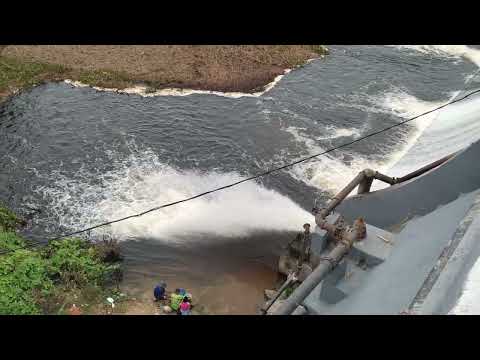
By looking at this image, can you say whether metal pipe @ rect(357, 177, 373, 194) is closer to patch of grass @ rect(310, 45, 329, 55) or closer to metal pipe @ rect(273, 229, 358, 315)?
metal pipe @ rect(273, 229, 358, 315)

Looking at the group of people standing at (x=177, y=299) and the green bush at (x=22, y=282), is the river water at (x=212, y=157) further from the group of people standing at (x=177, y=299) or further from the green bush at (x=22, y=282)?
the green bush at (x=22, y=282)

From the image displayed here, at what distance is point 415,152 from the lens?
2106 cm

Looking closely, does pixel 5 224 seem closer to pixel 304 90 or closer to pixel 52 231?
pixel 52 231

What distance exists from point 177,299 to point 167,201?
592 centimetres

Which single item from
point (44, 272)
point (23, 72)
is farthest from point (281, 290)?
point (23, 72)

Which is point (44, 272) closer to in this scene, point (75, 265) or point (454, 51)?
point (75, 265)

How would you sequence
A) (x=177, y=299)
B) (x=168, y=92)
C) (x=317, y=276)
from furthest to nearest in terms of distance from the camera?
(x=168, y=92), (x=177, y=299), (x=317, y=276)

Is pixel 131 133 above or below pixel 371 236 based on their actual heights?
below

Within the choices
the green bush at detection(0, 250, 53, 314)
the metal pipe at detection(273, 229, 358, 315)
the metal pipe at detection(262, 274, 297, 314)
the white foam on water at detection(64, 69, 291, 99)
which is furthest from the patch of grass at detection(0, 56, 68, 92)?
the metal pipe at detection(273, 229, 358, 315)

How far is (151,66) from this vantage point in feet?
98.0

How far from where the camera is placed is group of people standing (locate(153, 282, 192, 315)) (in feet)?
44.2

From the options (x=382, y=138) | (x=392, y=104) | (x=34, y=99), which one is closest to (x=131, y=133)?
(x=34, y=99)

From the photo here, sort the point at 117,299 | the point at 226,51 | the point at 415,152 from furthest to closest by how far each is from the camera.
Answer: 1. the point at 226,51
2. the point at 415,152
3. the point at 117,299

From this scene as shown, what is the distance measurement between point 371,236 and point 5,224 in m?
13.8
